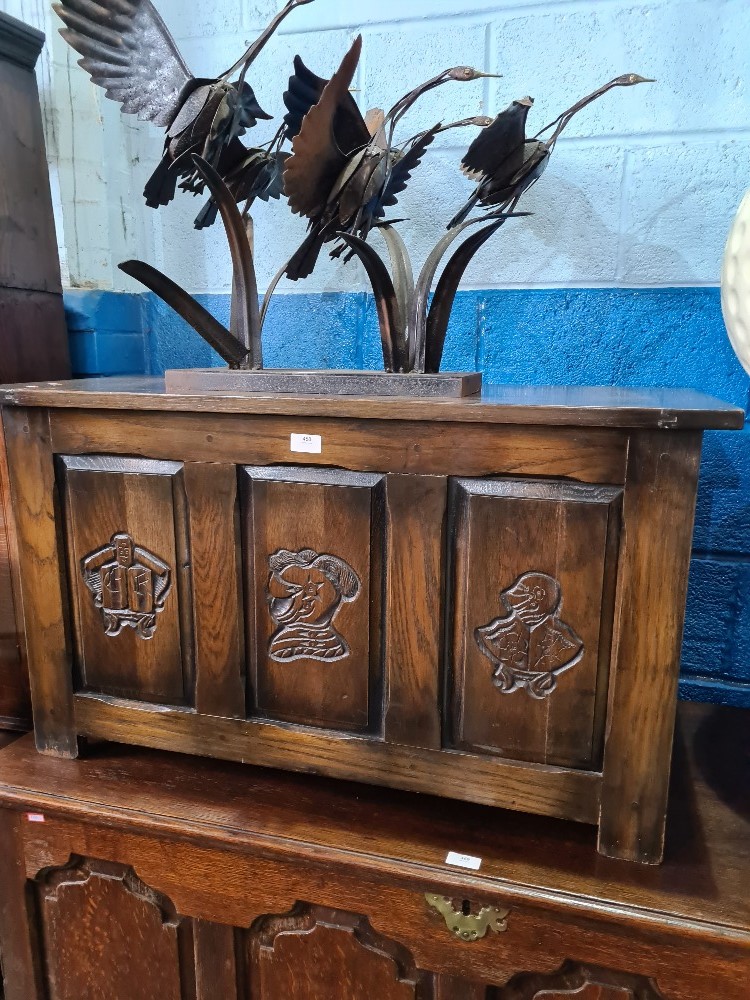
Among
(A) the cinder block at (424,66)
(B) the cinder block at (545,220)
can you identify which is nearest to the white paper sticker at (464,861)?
(B) the cinder block at (545,220)

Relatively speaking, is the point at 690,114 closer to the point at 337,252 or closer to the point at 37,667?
the point at 337,252

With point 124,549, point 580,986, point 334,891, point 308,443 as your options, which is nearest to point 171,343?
point 124,549

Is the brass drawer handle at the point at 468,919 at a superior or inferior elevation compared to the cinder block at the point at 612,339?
inferior

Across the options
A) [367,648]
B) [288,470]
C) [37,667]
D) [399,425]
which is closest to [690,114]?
[399,425]

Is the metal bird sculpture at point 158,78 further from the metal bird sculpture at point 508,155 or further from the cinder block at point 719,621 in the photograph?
the cinder block at point 719,621

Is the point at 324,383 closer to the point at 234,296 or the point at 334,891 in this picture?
the point at 234,296

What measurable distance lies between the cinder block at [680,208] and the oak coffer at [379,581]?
0.37 metres

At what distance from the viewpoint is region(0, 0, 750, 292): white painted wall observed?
1.22m

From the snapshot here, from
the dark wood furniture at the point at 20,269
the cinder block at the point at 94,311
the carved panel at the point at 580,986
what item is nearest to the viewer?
the carved panel at the point at 580,986

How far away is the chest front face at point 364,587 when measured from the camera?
85cm

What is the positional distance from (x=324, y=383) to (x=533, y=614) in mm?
414

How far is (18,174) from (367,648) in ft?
3.74

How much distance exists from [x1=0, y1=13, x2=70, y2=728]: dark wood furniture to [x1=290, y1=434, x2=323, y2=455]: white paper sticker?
60cm

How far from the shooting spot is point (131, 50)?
0.99 meters
